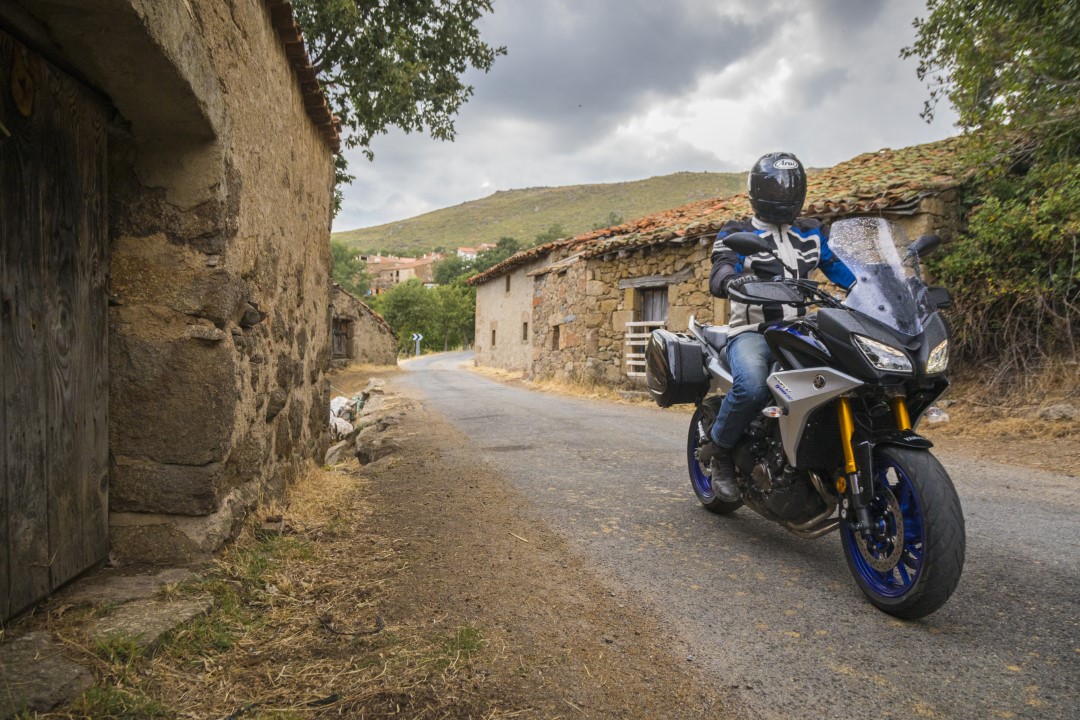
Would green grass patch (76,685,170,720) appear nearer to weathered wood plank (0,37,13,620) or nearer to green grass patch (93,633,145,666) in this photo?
green grass patch (93,633,145,666)

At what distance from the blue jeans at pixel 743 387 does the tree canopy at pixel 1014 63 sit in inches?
238

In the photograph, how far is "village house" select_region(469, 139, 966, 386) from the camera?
914cm

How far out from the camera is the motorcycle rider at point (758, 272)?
2.89m

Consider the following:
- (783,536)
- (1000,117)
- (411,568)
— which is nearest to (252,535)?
(411,568)

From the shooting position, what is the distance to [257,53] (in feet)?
10.1

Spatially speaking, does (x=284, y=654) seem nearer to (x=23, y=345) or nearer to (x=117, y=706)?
(x=117, y=706)

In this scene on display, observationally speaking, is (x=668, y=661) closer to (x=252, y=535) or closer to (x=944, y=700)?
(x=944, y=700)

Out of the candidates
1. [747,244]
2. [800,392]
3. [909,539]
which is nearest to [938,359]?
[800,392]

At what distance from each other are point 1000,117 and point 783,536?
6966mm

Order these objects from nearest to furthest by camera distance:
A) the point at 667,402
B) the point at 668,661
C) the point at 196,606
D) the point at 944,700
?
the point at 944,700
the point at 668,661
the point at 196,606
the point at 667,402

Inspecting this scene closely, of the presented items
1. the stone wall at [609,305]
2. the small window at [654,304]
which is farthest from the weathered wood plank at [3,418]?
the small window at [654,304]

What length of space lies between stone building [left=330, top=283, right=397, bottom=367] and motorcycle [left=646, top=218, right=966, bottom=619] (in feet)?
68.8

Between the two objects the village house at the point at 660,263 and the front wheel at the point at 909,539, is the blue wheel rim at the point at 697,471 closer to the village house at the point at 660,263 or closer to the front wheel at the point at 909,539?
the front wheel at the point at 909,539

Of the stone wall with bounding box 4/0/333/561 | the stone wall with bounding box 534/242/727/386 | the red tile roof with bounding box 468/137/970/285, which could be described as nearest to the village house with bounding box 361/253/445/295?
the stone wall with bounding box 534/242/727/386
